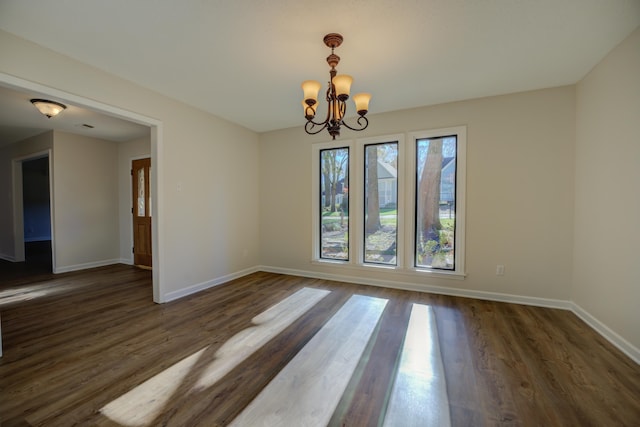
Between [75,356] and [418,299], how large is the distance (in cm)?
365

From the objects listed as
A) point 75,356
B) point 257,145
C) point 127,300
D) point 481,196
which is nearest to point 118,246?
point 127,300

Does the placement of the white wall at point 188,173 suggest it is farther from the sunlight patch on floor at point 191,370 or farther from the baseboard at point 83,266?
the baseboard at point 83,266

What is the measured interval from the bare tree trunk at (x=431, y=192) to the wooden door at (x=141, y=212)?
5.30m

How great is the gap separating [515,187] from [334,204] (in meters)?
2.59

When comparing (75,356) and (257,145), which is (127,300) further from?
(257,145)

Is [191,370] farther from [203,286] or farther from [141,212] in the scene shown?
[141,212]

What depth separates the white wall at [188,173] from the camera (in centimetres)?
248

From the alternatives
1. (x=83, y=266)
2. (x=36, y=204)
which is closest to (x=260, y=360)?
(x=83, y=266)

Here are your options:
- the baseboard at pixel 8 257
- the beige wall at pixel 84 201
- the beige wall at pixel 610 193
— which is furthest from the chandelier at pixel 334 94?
the baseboard at pixel 8 257

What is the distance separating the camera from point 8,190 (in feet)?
19.1

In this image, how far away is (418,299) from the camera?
3484 mm

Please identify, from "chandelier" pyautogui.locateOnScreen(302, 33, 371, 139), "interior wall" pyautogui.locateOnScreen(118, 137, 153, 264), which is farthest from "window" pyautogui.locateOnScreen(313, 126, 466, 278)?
"interior wall" pyautogui.locateOnScreen(118, 137, 153, 264)

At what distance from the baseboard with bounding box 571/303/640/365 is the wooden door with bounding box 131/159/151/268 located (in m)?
6.87

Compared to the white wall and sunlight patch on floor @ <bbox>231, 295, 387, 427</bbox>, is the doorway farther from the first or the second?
sunlight patch on floor @ <bbox>231, 295, 387, 427</bbox>
